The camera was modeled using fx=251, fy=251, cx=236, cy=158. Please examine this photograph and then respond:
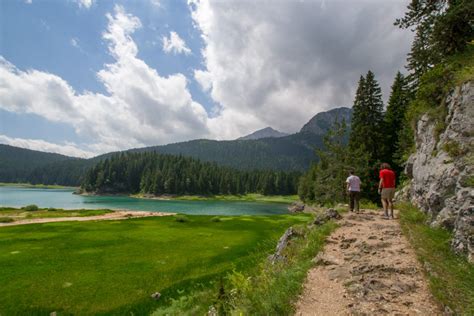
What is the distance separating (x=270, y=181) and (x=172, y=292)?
162886 mm

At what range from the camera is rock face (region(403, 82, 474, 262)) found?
803cm

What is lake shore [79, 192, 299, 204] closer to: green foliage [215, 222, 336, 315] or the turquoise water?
the turquoise water

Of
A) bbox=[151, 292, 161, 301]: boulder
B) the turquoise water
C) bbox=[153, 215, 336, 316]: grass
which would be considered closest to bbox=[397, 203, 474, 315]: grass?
bbox=[153, 215, 336, 316]: grass

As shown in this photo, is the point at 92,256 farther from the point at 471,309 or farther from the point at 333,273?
the point at 471,309

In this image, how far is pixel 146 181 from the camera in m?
174

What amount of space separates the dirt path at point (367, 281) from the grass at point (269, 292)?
330 mm

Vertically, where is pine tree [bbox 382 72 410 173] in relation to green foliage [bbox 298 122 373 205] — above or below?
above

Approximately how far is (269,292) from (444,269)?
4.98 metres

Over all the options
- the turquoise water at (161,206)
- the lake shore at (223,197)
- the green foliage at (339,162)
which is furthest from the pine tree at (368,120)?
the lake shore at (223,197)

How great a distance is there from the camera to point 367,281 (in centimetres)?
716

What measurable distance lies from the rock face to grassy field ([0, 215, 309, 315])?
1081 cm

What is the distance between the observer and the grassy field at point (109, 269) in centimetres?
1345

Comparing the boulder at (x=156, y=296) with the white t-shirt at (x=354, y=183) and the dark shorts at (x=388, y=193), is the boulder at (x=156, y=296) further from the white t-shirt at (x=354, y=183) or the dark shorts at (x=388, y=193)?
the dark shorts at (x=388, y=193)

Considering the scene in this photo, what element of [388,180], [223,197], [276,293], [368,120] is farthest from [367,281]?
[223,197]
